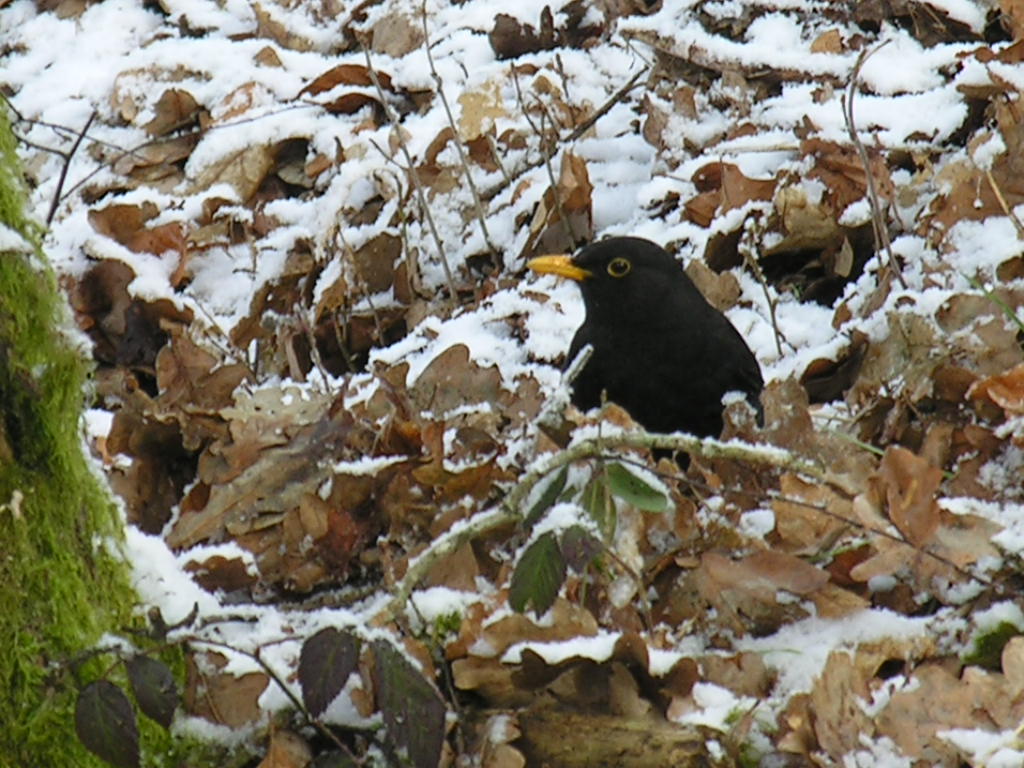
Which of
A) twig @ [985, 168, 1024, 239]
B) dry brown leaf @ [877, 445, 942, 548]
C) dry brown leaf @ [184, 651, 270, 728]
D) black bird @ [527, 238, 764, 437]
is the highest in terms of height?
dry brown leaf @ [877, 445, 942, 548]

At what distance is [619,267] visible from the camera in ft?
Result: 16.5

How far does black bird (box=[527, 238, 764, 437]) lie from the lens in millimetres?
4758

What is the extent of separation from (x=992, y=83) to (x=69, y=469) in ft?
13.1

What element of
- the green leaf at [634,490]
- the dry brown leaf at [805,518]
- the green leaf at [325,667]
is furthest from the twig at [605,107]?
the green leaf at [325,667]

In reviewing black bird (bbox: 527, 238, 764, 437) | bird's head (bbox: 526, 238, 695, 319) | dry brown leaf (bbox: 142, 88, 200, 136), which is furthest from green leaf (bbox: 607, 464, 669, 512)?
dry brown leaf (bbox: 142, 88, 200, 136)

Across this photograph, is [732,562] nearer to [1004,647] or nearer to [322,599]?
[1004,647]

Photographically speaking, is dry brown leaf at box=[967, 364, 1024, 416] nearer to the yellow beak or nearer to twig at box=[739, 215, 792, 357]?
twig at box=[739, 215, 792, 357]

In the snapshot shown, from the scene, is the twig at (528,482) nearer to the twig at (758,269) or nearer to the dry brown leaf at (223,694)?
the dry brown leaf at (223,694)

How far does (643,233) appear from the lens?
18.8 feet

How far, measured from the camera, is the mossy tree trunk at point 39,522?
2377mm

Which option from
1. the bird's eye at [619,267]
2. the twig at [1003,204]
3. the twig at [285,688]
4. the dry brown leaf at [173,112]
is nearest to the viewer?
the twig at [285,688]

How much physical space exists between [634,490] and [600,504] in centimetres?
6

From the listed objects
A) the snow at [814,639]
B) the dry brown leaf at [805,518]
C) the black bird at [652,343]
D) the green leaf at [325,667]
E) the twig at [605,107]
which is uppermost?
the green leaf at [325,667]

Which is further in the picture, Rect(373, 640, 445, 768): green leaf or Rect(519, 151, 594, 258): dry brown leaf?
Rect(519, 151, 594, 258): dry brown leaf
